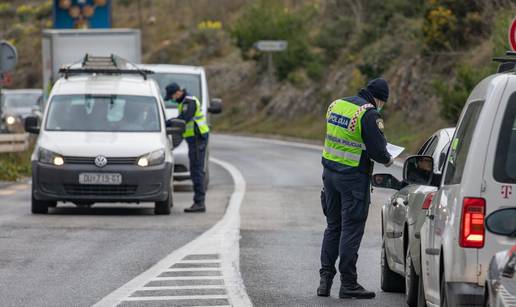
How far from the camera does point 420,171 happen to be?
8773mm

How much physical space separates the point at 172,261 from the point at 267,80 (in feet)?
162

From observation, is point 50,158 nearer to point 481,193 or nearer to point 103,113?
point 103,113

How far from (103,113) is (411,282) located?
10589mm

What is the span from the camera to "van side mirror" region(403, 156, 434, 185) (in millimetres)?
8766

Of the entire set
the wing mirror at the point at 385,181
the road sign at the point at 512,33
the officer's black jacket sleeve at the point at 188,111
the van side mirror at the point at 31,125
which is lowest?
the van side mirror at the point at 31,125

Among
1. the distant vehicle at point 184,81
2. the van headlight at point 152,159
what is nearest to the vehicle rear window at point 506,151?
the van headlight at point 152,159

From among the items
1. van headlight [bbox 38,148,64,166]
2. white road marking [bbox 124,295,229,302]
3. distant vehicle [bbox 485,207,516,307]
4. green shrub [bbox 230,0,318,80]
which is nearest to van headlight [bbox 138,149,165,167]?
van headlight [bbox 38,148,64,166]

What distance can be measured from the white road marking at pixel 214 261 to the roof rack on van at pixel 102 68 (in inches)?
118

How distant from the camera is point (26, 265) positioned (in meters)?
12.8

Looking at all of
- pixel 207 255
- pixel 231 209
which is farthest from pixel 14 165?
pixel 207 255

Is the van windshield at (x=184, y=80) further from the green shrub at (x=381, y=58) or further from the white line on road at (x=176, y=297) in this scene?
the green shrub at (x=381, y=58)

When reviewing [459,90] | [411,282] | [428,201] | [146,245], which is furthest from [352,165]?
[459,90]

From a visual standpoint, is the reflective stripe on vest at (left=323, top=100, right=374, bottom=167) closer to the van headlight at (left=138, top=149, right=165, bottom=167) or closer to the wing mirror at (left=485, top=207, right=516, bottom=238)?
the wing mirror at (left=485, top=207, right=516, bottom=238)

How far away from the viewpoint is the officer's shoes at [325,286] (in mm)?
11039
